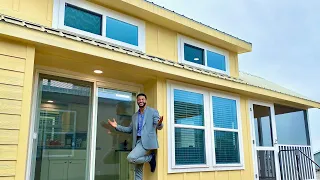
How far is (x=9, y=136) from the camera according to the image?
2.96 metres

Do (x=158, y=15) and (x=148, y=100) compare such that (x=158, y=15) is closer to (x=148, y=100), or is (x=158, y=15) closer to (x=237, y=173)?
(x=148, y=100)

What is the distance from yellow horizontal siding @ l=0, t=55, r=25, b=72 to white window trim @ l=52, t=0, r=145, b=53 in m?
0.97

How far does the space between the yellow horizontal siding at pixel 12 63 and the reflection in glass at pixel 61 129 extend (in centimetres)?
70

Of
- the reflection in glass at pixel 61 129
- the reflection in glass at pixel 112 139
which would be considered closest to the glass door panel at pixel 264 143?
the reflection in glass at pixel 112 139

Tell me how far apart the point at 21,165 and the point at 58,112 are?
1055 millimetres

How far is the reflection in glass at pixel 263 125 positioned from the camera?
634cm

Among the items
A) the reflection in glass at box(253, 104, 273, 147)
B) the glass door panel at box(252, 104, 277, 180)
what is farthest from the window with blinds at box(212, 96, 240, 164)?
the reflection in glass at box(253, 104, 273, 147)

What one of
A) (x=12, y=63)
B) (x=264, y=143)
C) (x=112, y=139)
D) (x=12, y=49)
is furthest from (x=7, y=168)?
(x=264, y=143)

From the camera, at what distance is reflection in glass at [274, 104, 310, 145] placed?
700 centimetres

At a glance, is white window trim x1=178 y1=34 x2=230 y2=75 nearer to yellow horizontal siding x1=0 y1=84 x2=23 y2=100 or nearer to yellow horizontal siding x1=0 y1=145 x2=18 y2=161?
yellow horizontal siding x1=0 y1=84 x2=23 y2=100

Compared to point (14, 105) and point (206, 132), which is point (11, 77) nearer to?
point (14, 105)

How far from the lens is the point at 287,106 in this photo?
7320 millimetres

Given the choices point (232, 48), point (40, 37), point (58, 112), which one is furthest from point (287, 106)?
point (40, 37)

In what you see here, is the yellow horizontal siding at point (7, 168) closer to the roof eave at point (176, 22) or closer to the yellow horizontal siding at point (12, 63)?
the yellow horizontal siding at point (12, 63)
